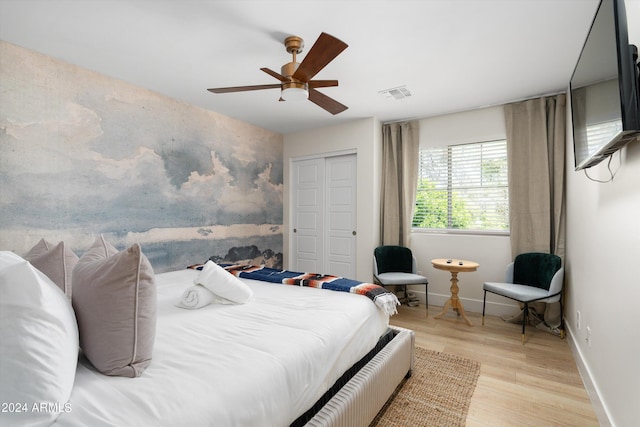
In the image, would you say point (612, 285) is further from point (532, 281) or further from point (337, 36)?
point (337, 36)

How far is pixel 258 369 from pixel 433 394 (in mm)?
1524

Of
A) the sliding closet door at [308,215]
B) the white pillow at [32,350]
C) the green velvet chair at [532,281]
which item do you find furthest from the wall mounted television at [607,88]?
the sliding closet door at [308,215]

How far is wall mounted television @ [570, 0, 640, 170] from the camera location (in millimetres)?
1194

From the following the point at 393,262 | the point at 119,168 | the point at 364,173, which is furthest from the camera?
the point at 364,173

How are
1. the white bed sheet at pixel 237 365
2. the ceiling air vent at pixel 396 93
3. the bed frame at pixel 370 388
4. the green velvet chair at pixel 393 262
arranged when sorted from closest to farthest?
1. the white bed sheet at pixel 237 365
2. the bed frame at pixel 370 388
3. the ceiling air vent at pixel 396 93
4. the green velvet chair at pixel 393 262

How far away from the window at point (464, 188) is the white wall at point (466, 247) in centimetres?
12

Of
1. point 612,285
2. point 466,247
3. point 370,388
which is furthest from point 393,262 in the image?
point 370,388

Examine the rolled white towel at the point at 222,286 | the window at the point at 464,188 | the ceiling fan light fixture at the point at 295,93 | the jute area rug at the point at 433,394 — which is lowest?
the jute area rug at the point at 433,394

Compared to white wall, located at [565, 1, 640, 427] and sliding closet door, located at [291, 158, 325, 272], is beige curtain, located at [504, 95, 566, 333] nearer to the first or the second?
white wall, located at [565, 1, 640, 427]

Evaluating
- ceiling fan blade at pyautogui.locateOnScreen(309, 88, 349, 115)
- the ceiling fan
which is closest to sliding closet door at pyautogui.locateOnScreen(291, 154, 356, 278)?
ceiling fan blade at pyautogui.locateOnScreen(309, 88, 349, 115)

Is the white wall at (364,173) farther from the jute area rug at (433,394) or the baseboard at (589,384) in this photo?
the baseboard at (589,384)

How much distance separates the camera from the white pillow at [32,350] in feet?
2.40

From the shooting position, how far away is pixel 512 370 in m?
2.42

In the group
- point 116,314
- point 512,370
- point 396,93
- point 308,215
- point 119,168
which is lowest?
point 512,370
